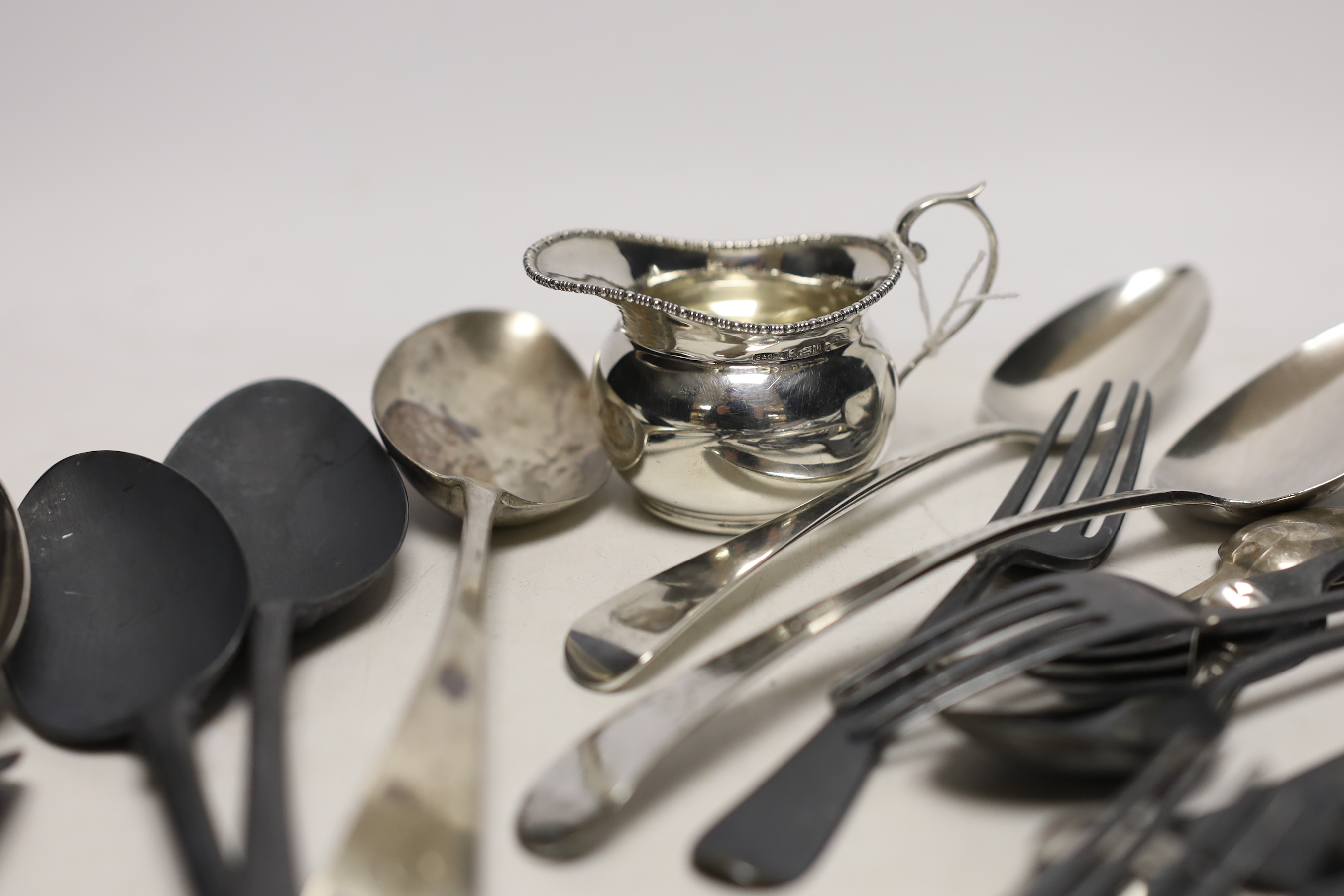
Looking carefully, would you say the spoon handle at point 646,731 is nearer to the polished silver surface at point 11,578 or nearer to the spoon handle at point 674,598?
the spoon handle at point 674,598

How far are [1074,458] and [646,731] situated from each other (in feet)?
2.05

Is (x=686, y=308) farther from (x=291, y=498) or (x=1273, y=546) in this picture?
(x=1273, y=546)

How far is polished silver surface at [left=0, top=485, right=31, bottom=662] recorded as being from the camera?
2.09ft

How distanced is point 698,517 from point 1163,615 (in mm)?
431

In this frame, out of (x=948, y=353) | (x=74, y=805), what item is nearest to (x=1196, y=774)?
(x=74, y=805)

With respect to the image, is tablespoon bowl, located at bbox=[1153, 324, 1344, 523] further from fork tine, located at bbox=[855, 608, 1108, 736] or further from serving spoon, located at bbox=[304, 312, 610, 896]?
serving spoon, located at bbox=[304, 312, 610, 896]

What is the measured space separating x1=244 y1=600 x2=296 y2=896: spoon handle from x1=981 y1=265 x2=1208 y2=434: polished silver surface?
0.92m

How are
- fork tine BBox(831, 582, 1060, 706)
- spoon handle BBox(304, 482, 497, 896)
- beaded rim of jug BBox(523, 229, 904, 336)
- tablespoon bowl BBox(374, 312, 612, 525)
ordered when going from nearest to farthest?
spoon handle BBox(304, 482, 497, 896) → fork tine BBox(831, 582, 1060, 706) → beaded rim of jug BBox(523, 229, 904, 336) → tablespoon bowl BBox(374, 312, 612, 525)

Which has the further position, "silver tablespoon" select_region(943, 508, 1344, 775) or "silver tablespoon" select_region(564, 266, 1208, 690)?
"silver tablespoon" select_region(564, 266, 1208, 690)

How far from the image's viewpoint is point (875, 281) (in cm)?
97

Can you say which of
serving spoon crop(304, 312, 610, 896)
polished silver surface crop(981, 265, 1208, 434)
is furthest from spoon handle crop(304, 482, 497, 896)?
polished silver surface crop(981, 265, 1208, 434)

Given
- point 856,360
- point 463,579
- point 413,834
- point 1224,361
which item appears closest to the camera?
point 413,834

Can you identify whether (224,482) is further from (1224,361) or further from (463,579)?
(1224,361)

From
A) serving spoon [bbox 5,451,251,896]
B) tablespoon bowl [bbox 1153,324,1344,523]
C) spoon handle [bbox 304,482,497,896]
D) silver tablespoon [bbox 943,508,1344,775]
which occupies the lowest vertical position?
serving spoon [bbox 5,451,251,896]
